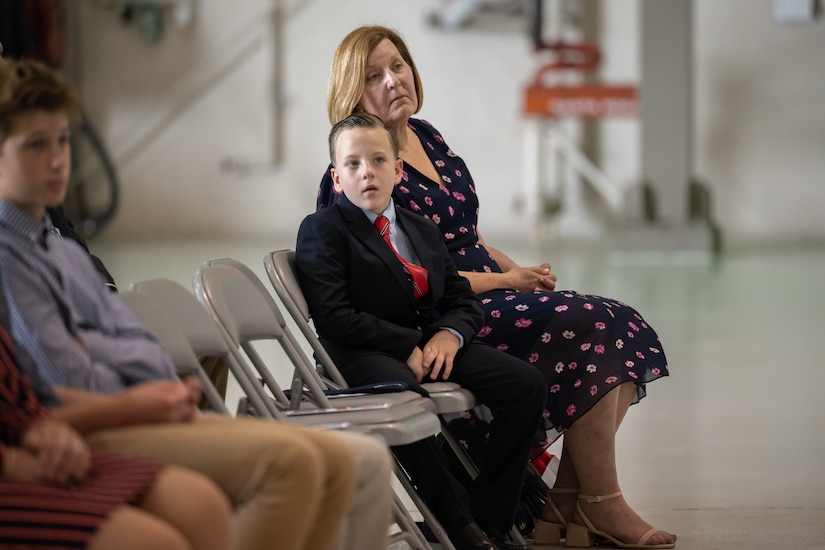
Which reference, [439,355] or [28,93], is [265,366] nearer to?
[439,355]

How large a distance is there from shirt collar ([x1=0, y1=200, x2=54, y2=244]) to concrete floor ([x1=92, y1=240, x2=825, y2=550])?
172 centimetres

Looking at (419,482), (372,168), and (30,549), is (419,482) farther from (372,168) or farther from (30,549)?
(30,549)

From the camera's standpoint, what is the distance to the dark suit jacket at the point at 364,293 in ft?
8.66

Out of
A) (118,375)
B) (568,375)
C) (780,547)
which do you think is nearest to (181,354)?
(118,375)

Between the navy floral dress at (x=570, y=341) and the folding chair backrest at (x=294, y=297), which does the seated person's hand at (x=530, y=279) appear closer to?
the navy floral dress at (x=570, y=341)

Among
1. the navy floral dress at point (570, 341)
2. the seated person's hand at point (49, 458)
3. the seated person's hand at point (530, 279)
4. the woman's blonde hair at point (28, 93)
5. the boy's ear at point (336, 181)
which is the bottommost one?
the navy floral dress at point (570, 341)

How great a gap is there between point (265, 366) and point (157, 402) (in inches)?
35.4

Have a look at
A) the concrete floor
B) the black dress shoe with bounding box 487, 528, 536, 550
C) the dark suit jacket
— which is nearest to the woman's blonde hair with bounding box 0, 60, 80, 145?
the dark suit jacket

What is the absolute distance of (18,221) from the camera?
5.54 ft

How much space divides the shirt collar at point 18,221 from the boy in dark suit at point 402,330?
99 centimetres

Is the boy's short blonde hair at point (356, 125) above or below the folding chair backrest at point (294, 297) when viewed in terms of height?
above

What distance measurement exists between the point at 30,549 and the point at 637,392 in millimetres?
1764

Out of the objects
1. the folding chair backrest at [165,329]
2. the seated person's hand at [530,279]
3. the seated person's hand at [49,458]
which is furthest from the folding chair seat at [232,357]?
the seated person's hand at [530,279]

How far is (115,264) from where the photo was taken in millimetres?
9086
